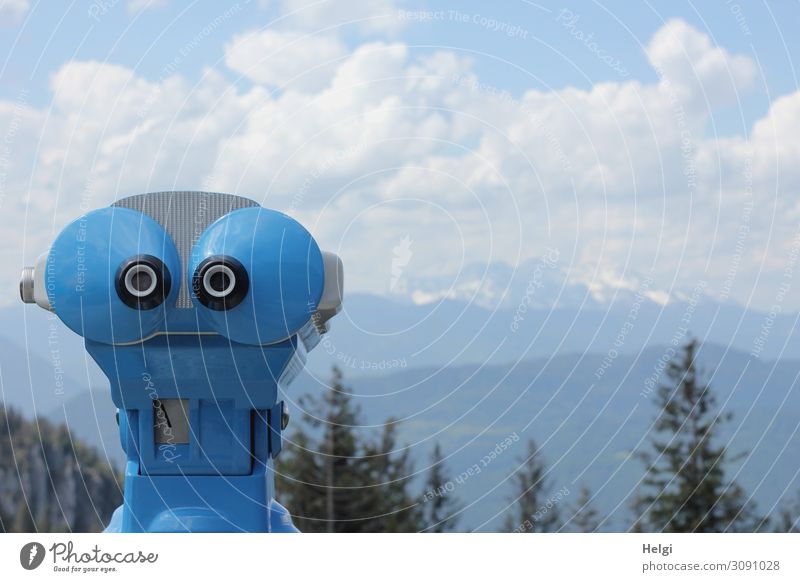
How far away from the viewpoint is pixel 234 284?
5691 millimetres

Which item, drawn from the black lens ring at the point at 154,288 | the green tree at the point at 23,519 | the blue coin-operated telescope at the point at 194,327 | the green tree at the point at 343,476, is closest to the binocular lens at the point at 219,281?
the blue coin-operated telescope at the point at 194,327

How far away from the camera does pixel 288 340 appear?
6102 millimetres

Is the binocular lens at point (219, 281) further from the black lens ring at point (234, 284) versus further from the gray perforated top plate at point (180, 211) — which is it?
the gray perforated top plate at point (180, 211)

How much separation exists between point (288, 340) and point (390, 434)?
20.7 meters

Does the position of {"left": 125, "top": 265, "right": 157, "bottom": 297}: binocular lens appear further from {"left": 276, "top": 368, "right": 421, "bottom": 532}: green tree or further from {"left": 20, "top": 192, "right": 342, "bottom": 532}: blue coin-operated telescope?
{"left": 276, "top": 368, "right": 421, "bottom": 532}: green tree

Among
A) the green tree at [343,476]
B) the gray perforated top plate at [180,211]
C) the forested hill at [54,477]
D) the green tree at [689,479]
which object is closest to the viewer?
the gray perforated top plate at [180,211]

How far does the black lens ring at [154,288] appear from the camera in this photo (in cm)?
565

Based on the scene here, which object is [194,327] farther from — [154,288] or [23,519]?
[23,519]

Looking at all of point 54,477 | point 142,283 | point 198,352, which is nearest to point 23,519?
point 54,477

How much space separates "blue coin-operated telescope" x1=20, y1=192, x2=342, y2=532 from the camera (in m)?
5.71

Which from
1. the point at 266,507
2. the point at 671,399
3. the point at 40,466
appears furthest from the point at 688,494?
the point at 266,507

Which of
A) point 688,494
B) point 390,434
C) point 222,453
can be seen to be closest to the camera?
point 222,453

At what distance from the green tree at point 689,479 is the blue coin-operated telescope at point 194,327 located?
81.7 ft
